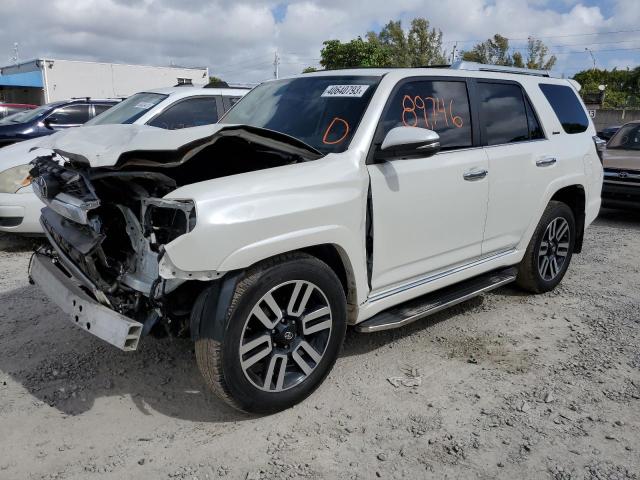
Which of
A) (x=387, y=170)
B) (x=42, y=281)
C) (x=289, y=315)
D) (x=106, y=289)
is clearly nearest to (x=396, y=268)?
(x=387, y=170)

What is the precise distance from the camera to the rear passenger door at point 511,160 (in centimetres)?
415

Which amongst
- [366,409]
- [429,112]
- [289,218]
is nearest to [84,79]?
[429,112]

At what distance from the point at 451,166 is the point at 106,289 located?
90.9 inches

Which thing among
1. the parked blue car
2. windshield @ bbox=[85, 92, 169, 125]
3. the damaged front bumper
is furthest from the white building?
the damaged front bumper

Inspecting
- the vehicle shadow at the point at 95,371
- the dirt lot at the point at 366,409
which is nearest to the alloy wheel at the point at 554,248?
the dirt lot at the point at 366,409

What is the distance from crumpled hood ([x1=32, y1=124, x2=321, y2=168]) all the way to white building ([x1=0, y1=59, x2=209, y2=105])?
1259 inches

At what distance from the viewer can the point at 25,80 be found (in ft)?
119

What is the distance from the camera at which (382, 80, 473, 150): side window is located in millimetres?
3576

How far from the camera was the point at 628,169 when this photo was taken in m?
8.27

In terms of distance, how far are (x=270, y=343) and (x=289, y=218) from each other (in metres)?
0.69

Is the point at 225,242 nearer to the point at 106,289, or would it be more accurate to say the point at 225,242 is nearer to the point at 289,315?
the point at 289,315

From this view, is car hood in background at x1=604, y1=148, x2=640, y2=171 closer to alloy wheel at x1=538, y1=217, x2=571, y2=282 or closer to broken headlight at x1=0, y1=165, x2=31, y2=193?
alloy wheel at x1=538, y1=217, x2=571, y2=282

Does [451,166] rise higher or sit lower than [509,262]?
higher

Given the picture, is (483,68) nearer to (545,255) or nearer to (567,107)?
(567,107)
